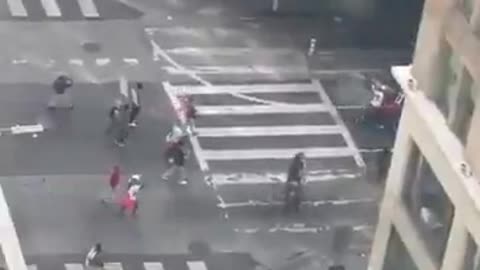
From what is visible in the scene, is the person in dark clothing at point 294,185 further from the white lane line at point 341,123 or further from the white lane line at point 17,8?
the white lane line at point 17,8

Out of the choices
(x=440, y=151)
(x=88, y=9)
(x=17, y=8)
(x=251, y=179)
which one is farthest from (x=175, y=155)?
Answer: (x=440, y=151)

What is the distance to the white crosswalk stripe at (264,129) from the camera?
178 feet

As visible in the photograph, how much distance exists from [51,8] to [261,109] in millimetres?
9987

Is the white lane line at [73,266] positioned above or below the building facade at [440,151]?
below

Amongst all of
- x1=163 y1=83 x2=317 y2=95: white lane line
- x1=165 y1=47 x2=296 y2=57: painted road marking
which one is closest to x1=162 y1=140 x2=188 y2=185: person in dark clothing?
x1=163 y1=83 x2=317 y2=95: white lane line

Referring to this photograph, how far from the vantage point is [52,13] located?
2394 inches

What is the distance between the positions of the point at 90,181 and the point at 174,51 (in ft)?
30.0

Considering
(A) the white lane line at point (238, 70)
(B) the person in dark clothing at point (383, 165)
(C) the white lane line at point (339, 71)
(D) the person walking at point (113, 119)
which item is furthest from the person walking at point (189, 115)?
(B) the person in dark clothing at point (383, 165)

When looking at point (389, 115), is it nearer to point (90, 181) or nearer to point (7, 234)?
point (90, 181)

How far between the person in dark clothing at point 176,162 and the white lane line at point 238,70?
605 cm

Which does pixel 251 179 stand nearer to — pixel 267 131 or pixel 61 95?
pixel 267 131

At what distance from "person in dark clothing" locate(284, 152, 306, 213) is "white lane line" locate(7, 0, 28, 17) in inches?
562

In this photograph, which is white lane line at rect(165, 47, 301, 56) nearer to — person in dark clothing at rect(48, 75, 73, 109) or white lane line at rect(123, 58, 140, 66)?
white lane line at rect(123, 58, 140, 66)

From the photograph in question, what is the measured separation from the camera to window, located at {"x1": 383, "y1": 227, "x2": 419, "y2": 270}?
106ft
